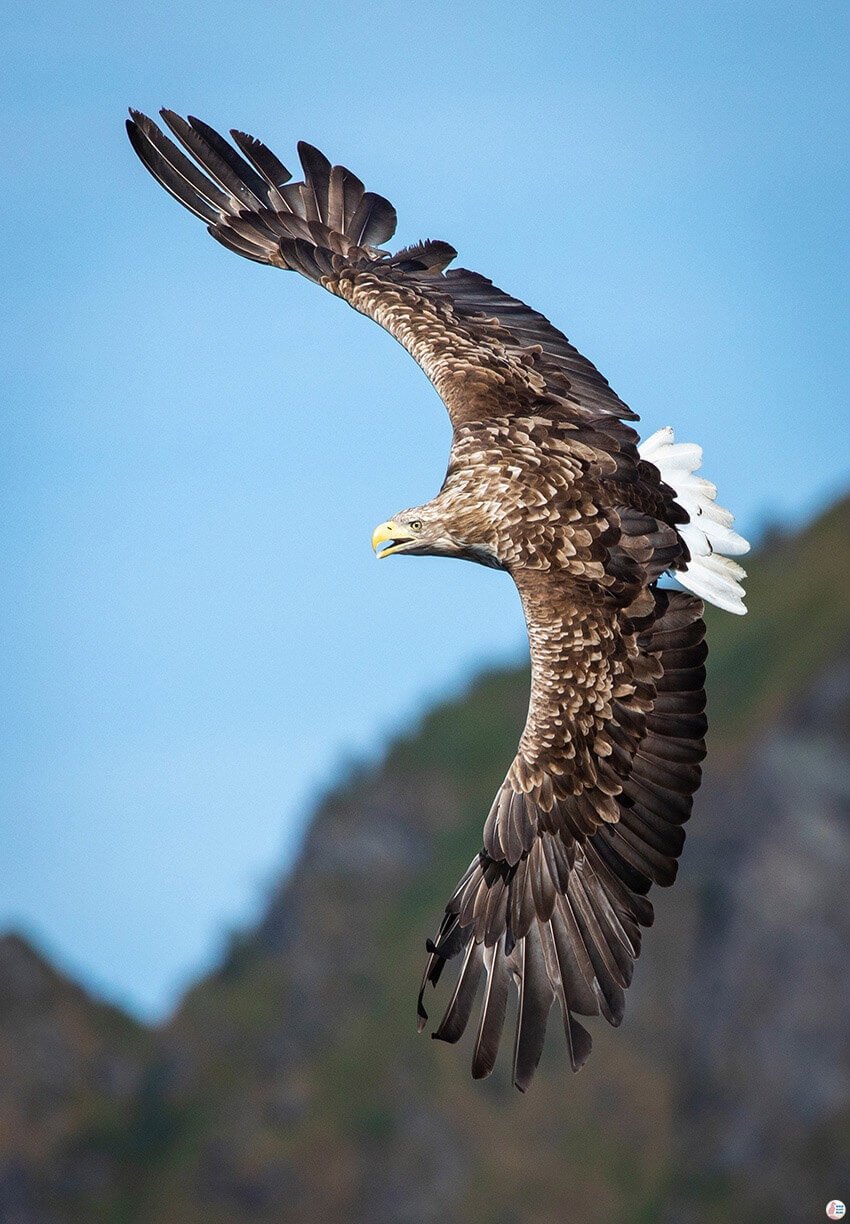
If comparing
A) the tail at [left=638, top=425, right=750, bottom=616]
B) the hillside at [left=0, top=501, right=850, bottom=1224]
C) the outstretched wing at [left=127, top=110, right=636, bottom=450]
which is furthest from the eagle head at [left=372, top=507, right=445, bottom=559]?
the hillside at [left=0, top=501, right=850, bottom=1224]

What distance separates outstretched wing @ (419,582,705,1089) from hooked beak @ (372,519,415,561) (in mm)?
1272

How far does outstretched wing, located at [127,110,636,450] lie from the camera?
8656 millimetres

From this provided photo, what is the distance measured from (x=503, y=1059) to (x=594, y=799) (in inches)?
834

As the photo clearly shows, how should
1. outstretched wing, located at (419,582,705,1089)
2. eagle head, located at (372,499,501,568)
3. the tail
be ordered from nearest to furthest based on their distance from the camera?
outstretched wing, located at (419,582,705,1089)
eagle head, located at (372,499,501,568)
the tail

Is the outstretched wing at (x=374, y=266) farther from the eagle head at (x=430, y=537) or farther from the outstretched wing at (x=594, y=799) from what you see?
the outstretched wing at (x=594, y=799)

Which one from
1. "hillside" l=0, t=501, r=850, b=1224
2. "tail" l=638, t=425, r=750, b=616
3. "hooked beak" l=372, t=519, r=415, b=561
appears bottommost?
"hillside" l=0, t=501, r=850, b=1224

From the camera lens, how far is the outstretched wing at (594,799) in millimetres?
7273

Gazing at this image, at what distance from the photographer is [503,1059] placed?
2728 centimetres

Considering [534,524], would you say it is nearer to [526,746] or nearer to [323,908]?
[526,746]

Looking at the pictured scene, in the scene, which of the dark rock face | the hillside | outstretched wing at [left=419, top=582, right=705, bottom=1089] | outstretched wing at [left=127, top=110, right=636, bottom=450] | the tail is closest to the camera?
outstretched wing at [left=419, top=582, right=705, bottom=1089]

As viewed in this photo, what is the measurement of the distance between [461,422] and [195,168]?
2.98 m

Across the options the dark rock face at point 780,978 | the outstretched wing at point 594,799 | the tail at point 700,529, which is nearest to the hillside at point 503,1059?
the dark rock face at point 780,978

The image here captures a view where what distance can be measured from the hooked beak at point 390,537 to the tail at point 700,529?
1496 mm

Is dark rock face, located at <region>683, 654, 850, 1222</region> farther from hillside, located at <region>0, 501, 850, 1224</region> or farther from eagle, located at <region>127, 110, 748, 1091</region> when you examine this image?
eagle, located at <region>127, 110, 748, 1091</region>
